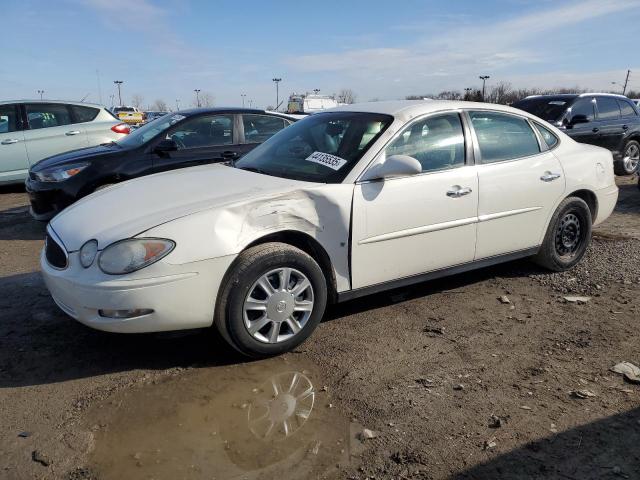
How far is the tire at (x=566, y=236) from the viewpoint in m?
4.79

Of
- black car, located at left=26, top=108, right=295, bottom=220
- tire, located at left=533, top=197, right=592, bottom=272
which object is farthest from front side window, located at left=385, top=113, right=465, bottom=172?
black car, located at left=26, top=108, right=295, bottom=220

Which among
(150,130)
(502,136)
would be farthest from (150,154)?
(502,136)

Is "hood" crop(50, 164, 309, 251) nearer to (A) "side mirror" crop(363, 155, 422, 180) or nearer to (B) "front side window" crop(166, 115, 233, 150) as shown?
(A) "side mirror" crop(363, 155, 422, 180)

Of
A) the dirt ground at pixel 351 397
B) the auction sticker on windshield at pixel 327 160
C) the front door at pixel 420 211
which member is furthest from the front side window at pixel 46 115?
the front door at pixel 420 211

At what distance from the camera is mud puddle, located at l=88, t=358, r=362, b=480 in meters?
2.40

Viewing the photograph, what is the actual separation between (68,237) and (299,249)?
1.42m

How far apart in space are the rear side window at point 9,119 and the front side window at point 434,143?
7959 mm

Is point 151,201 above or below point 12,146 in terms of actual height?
above

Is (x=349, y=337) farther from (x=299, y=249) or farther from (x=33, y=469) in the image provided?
(x=33, y=469)

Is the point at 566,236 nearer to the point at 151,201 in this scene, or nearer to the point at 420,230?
the point at 420,230

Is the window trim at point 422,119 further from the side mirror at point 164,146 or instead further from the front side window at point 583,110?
the front side window at point 583,110

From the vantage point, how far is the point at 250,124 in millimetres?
7121

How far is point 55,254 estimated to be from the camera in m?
3.38

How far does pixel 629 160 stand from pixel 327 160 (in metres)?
9.63
